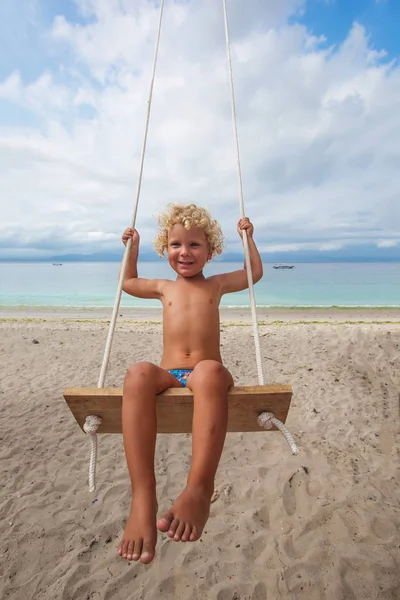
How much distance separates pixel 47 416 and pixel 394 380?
4.34 metres

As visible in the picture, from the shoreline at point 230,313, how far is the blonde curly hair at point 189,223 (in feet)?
34.4

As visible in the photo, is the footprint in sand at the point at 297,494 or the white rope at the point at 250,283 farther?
the footprint in sand at the point at 297,494

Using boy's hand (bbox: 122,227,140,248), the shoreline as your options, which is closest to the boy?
boy's hand (bbox: 122,227,140,248)

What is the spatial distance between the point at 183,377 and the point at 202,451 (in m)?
0.62

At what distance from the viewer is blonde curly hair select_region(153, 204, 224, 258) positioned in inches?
92.5

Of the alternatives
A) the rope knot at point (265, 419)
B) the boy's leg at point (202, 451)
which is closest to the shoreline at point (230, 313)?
the rope knot at point (265, 419)

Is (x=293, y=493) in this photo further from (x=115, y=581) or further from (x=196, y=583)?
(x=115, y=581)

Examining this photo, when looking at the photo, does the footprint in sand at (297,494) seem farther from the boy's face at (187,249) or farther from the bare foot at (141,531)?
the boy's face at (187,249)

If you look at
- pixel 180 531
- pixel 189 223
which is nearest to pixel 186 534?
pixel 180 531

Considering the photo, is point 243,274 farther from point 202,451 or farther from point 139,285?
point 202,451

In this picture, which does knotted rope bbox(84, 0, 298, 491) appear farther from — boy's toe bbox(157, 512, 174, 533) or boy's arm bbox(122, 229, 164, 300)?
boy's toe bbox(157, 512, 174, 533)

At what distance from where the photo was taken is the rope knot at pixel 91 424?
178 centimetres

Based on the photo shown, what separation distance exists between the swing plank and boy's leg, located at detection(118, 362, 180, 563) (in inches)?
2.5

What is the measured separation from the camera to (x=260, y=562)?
245 cm
